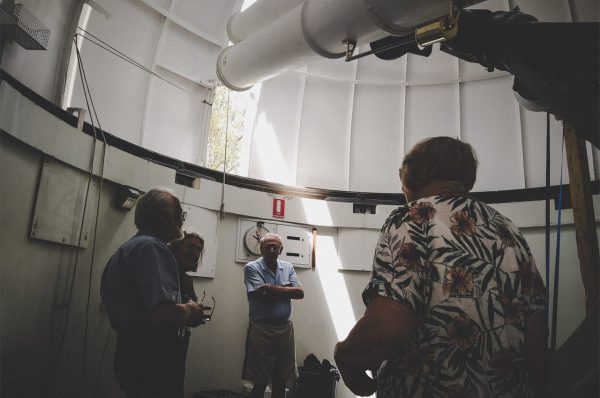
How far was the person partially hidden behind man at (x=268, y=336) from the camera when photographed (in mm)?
4152

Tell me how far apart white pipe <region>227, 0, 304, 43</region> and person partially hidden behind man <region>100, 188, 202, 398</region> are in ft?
9.14

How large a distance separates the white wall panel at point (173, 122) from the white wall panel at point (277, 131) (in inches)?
35.5

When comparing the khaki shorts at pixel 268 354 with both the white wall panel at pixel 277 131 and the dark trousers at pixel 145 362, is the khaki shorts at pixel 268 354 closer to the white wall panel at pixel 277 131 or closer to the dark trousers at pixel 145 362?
the dark trousers at pixel 145 362

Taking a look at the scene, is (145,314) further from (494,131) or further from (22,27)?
(494,131)

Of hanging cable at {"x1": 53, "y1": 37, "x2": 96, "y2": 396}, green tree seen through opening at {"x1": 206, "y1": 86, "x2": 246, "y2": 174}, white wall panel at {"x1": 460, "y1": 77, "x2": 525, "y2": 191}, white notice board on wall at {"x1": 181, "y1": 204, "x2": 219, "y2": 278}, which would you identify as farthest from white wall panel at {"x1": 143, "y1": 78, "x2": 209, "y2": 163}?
white wall panel at {"x1": 460, "y1": 77, "x2": 525, "y2": 191}

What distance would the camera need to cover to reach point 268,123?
6141 millimetres

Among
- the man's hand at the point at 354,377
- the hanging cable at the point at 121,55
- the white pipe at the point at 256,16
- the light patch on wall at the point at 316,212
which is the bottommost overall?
the man's hand at the point at 354,377

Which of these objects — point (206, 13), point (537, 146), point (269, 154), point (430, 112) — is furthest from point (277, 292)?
point (537, 146)

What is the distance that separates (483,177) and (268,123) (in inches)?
132

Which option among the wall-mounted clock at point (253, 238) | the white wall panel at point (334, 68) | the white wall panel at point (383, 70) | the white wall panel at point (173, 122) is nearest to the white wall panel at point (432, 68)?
the white wall panel at point (383, 70)

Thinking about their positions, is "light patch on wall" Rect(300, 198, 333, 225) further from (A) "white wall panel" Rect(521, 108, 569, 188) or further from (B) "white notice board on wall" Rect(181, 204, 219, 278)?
(A) "white wall panel" Rect(521, 108, 569, 188)

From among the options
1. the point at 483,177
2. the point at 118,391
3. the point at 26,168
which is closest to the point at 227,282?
the point at 118,391

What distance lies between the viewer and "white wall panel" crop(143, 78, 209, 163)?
200 inches

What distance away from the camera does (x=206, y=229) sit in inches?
199
